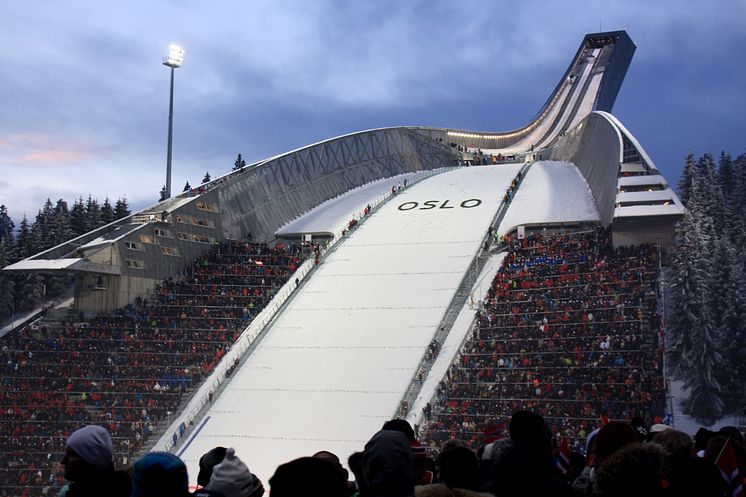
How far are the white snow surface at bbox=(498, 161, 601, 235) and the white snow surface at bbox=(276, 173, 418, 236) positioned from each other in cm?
774

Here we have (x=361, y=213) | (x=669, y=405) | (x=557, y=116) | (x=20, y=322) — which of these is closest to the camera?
(x=669, y=405)

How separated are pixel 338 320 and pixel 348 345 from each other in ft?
7.44

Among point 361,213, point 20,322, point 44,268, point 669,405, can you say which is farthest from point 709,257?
point 20,322

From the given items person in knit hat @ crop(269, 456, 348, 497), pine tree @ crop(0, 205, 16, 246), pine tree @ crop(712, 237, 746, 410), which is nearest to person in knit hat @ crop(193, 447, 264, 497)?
person in knit hat @ crop(269, 456, 348, 497)

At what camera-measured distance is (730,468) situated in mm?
4703

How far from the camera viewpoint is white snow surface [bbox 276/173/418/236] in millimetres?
42562

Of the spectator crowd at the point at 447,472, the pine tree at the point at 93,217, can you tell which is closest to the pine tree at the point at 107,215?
the pine tree at the point at 93,217

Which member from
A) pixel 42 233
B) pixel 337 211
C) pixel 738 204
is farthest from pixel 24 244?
pixel 738 204

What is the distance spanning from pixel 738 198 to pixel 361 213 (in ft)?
→ 70.6

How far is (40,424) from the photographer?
25.4 meters

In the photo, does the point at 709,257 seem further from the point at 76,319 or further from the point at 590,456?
the point at 590,456

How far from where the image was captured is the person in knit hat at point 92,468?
3.62 m

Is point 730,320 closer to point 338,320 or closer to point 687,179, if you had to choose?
point 338,320

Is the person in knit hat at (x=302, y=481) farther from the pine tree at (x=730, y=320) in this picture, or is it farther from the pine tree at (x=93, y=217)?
the pine tree at (x=93, y=217)
